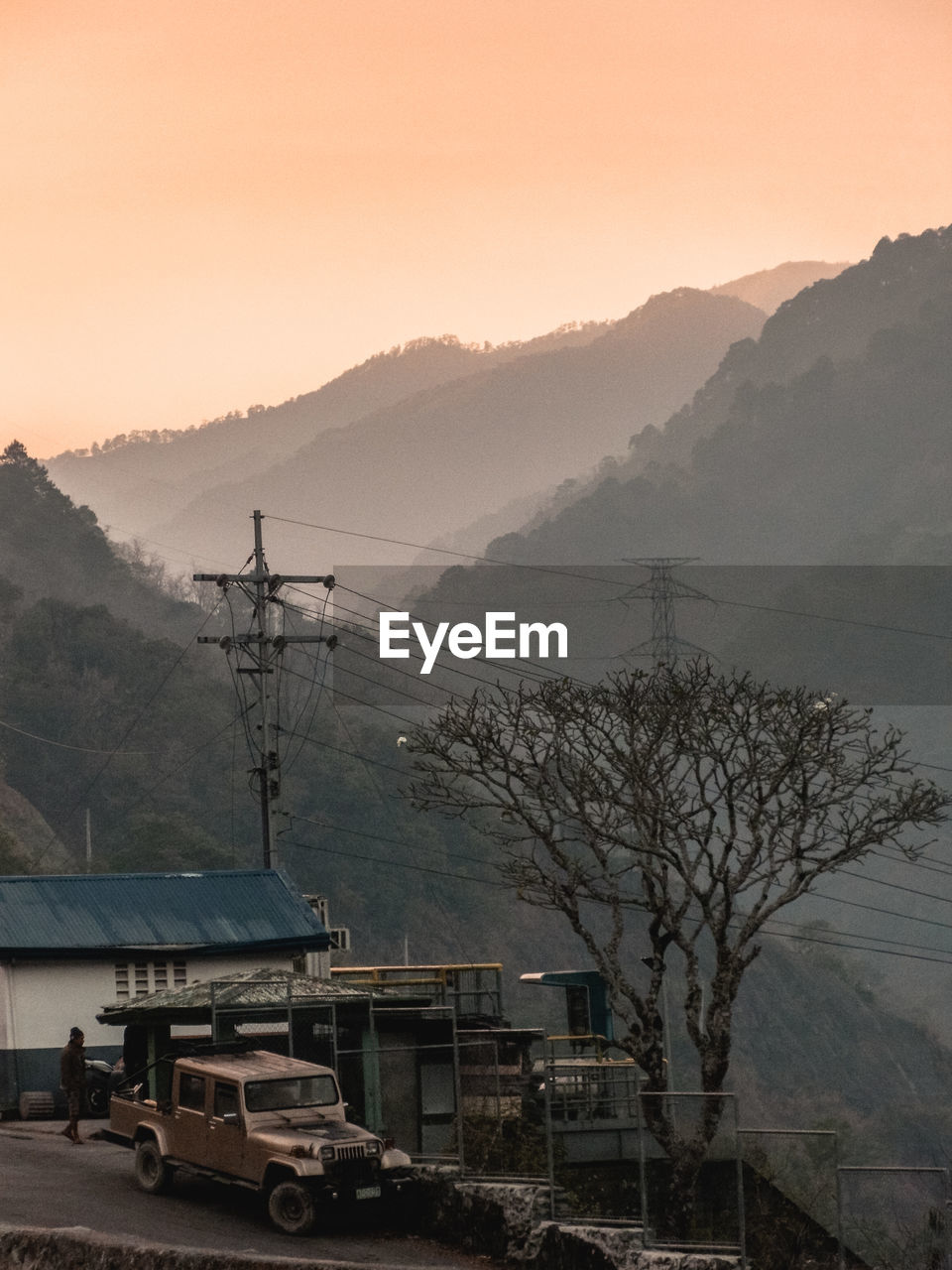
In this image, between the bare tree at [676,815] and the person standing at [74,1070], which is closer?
the person standing at [74,1070]

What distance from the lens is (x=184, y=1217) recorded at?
74.8 ft

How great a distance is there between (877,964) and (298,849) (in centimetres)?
9302

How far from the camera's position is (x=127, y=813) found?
128500 millimetres

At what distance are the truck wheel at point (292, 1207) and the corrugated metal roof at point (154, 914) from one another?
13.3 meters

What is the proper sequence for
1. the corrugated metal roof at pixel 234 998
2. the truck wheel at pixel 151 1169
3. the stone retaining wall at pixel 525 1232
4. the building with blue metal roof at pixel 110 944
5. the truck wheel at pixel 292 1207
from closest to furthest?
the stone retaining wall at pixel 525 1232, the truck wheel at pixel 292 1207, the truck wheel at pixel 151 1169, the corrugated metal roof at pixel 234 998, the building with blue metal roof at pixel 110 944

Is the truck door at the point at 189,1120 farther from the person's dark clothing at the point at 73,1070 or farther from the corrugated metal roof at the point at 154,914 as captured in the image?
the corrugated metal roof at the point at 154,914

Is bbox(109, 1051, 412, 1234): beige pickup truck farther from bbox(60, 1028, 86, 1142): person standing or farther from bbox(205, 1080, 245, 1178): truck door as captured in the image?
bbox(60, 1028, 86, 1142): person standing

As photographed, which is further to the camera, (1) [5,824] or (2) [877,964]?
(2) [877,964]

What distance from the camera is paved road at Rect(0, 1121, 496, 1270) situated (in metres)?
21.6

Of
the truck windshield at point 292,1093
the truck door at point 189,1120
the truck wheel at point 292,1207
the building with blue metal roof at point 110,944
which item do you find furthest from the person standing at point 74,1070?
the truck wheel at point 292,1207

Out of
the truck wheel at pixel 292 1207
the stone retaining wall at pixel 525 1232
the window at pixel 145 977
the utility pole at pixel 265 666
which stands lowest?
the stone retaining wall at pixel 525 1232

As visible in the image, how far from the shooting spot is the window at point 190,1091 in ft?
76.8

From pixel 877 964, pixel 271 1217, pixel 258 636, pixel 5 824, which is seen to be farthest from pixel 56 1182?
pixel 877 964

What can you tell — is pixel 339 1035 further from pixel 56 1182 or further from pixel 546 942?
pixel 546 942
